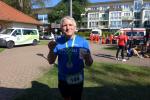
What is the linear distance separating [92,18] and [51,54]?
3934 inches

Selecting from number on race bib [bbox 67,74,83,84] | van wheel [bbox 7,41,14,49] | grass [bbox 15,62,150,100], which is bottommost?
grass [bbox 15,62,150,100]

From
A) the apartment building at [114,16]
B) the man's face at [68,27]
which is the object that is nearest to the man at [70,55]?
the man's face at [68,27]

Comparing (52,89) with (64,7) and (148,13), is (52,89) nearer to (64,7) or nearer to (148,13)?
(64,7)

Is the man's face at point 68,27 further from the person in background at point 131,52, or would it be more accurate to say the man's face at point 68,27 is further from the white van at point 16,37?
the white van at point 16,37

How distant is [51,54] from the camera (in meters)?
4.46

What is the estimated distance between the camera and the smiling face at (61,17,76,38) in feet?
13.9

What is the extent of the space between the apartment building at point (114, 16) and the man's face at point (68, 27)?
287 feet

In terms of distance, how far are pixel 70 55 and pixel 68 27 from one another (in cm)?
39

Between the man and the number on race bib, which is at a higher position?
the man

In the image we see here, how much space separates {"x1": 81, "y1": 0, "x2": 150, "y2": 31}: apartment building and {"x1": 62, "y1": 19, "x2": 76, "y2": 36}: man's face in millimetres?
87580

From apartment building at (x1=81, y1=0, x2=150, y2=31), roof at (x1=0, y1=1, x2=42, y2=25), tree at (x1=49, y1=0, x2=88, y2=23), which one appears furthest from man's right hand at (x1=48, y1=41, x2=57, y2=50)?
apartment building at (x1=81, y1=0, x2=150, y2=31)

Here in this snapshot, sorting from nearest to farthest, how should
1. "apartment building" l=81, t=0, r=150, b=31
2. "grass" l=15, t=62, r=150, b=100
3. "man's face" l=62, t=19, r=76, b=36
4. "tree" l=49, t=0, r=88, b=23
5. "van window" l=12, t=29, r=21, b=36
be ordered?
"man's face" l=62, t=19, r=76, b=36
"grass" l=15, t=62, r=150, b=100
"van window" l=12, t=29, r=21, b=36
"tree" l=49, t=0, r=88, b=23
"apartment building" l=81, t=0, r=150, b=31

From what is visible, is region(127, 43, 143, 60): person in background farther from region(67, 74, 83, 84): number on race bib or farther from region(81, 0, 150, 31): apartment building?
region(81, 0, 150, 31): apartment building

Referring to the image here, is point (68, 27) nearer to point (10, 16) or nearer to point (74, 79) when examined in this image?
point (74, 79)
